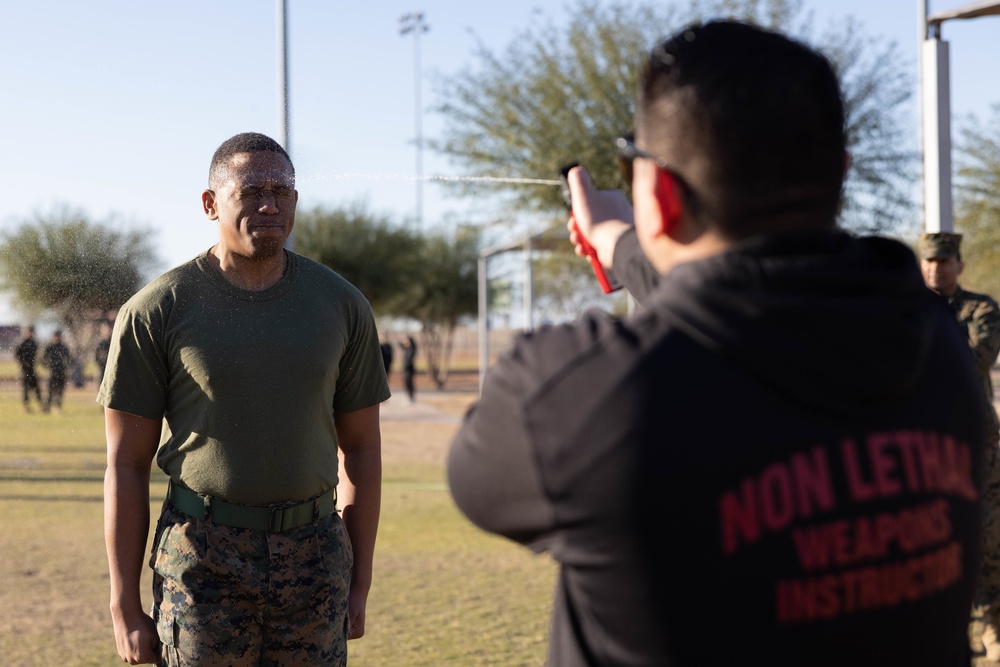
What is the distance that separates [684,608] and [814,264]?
1.40 ft

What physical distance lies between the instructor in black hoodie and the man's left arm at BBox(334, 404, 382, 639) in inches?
76.7

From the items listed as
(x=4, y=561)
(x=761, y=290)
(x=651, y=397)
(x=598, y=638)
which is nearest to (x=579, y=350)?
(x=651, y=397)

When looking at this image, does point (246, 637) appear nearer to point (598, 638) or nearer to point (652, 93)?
point (598, 638)

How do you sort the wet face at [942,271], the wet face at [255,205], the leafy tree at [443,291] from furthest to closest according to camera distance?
the leafy tree at [443,291] → the wet face at [942,271] → the wet face at [255,205]

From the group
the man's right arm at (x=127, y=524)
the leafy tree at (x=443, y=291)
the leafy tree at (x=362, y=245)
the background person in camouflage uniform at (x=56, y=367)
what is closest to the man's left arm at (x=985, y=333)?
the man's right arm at (x=127, y=524)

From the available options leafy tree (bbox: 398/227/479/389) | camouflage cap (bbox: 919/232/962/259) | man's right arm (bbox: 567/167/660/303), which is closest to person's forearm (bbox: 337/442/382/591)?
man's right arm (bbox: 567/167/660/303)

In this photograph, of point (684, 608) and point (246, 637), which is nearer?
point (684, 608)

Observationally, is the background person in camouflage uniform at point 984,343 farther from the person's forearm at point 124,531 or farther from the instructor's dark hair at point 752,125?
the instructor's dark hair at point 752,125

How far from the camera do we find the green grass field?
5.61 meters

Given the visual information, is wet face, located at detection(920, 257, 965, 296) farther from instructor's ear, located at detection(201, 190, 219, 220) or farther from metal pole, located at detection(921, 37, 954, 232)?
instructor's ear, located at detection(201, 190, 219, 220)

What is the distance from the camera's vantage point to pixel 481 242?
3991 centimetres

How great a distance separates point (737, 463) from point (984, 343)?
529 centimetres

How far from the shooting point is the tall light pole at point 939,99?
5.94m

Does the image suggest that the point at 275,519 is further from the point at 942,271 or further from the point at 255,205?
the point at 942,271
